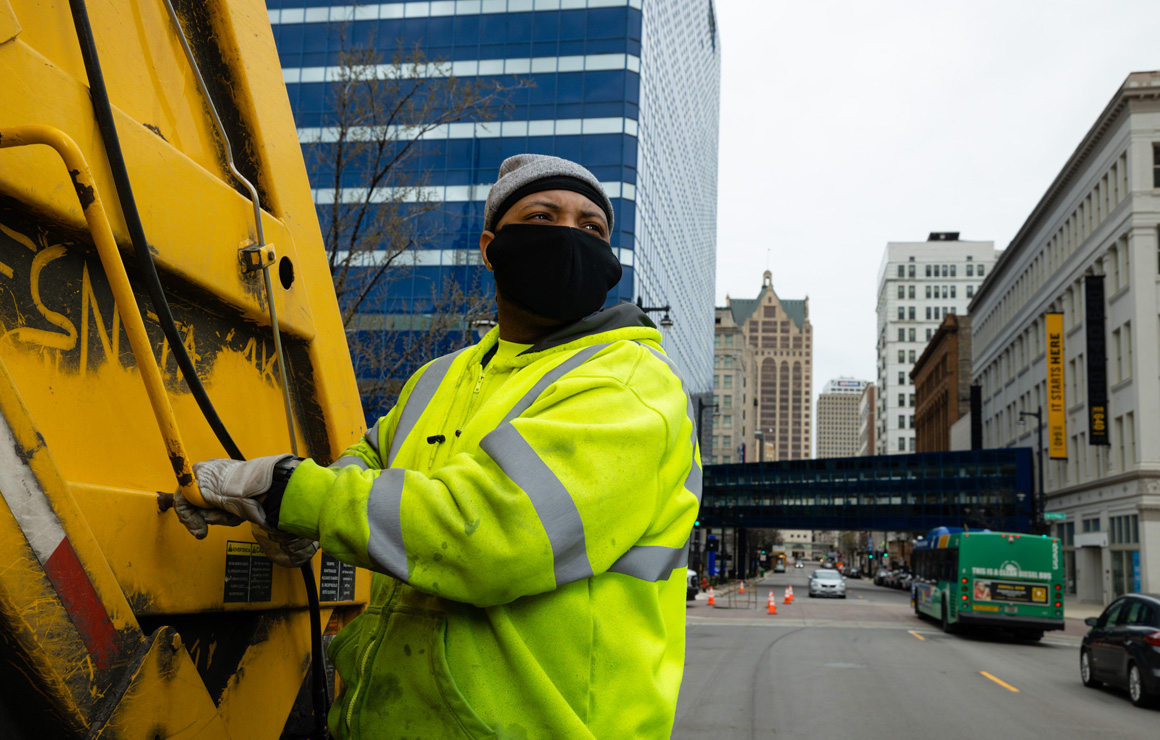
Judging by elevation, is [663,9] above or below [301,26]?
above

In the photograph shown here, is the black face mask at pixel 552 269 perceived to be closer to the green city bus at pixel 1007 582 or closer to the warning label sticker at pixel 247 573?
the warning label sticker at pixel 247 573

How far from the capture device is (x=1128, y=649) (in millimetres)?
12523

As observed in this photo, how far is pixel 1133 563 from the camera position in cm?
4025

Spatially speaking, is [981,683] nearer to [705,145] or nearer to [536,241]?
[536,241]

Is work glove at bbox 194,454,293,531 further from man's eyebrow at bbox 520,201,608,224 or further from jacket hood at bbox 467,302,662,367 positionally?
man's eyebrow at bbox 520,201,608,224

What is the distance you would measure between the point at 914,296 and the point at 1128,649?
130669mm

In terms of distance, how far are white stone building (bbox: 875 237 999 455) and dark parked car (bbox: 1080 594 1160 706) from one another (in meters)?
127

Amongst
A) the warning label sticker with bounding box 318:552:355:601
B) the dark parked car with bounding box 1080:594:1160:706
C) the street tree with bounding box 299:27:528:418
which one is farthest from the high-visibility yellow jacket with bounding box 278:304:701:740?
the dark parked car with bounding box 1080:594:1160:706

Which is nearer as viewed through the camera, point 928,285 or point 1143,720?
point 1143,720

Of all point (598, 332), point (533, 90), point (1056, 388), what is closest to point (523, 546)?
point (598, 332)

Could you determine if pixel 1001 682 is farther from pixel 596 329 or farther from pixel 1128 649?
pixel 596 329

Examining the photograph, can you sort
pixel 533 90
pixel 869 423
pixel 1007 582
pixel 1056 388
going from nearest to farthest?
pixel 1007 582
pixel 533 90
pixel 1056 388
pixel 869 423

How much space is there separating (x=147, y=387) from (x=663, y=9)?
51.9 meters

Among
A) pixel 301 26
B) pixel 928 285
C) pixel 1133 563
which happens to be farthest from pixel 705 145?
pixel 928 285
